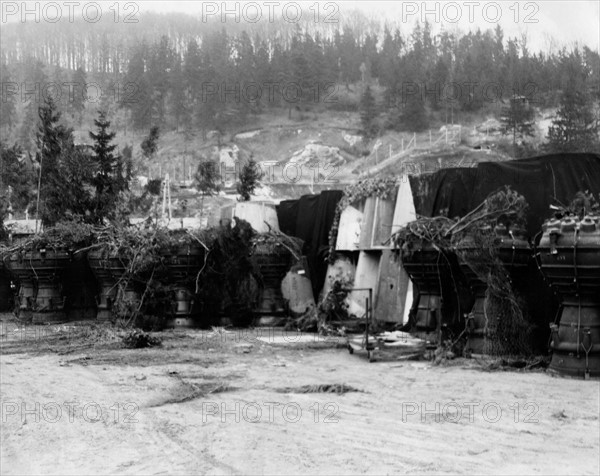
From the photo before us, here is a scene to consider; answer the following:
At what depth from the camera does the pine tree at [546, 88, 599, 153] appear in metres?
34.6

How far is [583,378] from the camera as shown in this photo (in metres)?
7.08

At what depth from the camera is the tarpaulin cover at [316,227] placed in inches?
580

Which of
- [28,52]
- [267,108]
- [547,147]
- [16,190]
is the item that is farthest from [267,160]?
[28,52]

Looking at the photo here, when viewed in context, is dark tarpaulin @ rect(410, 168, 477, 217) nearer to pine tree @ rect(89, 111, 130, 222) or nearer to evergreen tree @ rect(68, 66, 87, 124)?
pine tree @ rect(89, 111, 130, 222)

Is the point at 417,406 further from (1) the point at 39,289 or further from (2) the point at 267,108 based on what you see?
(2) the point at 267,108

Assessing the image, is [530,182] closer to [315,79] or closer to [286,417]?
[286,417]

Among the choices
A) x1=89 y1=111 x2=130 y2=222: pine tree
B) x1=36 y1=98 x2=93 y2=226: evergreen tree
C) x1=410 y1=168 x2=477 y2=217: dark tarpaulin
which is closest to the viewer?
x1=410 y1=168 x2=477 y2=217: dark tarpaulin

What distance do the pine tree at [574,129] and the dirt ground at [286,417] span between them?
1165 inches

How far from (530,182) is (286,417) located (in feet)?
18.6

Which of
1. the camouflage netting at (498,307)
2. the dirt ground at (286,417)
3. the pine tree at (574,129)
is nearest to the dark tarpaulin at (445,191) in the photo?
the camouflage netting at (498,307)

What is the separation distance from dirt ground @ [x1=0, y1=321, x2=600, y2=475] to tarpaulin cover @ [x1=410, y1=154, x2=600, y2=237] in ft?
8.78

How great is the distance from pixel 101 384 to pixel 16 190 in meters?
21.5

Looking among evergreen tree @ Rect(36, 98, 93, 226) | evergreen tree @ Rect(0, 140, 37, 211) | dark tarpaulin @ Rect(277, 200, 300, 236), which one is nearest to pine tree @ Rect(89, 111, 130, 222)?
evergreen tree @ Rect(36, 98, 93, 226)

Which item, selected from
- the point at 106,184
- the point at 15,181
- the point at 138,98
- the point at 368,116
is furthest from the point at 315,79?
the point at 106,184
